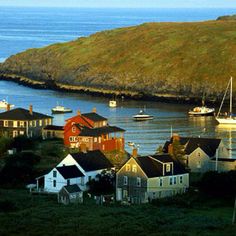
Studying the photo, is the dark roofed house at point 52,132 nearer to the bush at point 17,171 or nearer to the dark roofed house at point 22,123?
the dark roofed house at point 22,123

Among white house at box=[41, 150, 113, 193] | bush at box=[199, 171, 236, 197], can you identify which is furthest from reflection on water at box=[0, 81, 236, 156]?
bush at box=[199, 171, 236, 197]

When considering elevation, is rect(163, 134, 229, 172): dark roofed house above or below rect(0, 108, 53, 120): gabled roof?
below

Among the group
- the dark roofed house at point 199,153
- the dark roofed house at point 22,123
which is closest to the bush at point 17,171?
the dark roofed house at point 199,153

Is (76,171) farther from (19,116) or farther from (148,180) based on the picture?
(19,116)

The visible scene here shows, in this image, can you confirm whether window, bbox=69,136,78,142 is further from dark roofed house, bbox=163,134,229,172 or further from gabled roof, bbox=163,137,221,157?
dark roofed house, bbox=163,134,229,172

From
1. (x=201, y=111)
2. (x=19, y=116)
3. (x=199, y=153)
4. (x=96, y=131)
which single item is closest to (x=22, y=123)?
(x=19, y=116)

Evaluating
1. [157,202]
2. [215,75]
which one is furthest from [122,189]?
[215,75]
